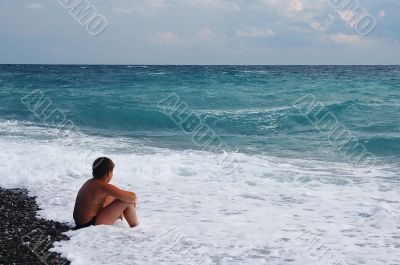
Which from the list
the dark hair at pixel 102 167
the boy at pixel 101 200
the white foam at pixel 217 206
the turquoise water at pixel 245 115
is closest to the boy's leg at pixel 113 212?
the boy at pixel 101 200

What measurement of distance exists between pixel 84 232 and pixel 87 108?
63.0ft

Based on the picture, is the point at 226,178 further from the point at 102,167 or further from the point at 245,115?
the point at 245,115

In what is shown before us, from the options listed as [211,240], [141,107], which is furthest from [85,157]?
[141,107]

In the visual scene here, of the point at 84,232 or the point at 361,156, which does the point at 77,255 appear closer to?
the point at 84,232

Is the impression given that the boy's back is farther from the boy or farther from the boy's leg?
the boy's leg

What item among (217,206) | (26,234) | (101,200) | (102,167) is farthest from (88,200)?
(217,206)

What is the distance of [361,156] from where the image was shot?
1348 cm

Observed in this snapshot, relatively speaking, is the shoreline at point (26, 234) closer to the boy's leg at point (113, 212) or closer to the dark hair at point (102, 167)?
the boy's leg at point (113, 212)

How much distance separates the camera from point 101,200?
6.59m

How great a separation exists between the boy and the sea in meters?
0.17

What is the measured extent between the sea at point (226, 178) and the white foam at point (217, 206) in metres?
0.02

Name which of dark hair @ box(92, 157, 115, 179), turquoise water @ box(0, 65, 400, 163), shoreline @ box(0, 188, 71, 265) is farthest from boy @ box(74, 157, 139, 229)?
Result: turquoise water @ box(0, 65, 400, 163)

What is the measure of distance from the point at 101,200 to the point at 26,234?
1.02m

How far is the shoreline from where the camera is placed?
544cm
